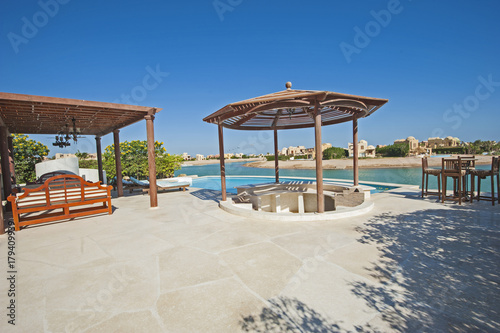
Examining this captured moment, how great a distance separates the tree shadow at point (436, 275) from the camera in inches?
78.5

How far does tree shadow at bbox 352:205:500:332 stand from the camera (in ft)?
6.54

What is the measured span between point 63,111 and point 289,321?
827cm

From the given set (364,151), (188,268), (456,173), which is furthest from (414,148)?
(188,268)

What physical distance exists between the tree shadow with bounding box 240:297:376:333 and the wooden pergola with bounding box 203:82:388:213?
3525 mm

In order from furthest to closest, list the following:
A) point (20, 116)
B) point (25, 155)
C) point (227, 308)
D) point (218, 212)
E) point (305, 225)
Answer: point (25, 155), point (20, 116), point (218, 212), point (305, 225), point (227, 308)

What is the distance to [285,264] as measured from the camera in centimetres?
306

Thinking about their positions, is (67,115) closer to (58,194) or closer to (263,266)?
(58,194)

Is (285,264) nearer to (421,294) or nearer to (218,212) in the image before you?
(421,294)

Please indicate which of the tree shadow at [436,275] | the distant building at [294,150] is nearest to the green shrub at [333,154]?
the distant building at [294,150]

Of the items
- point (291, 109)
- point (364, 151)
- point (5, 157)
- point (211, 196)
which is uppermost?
point (291, 109)

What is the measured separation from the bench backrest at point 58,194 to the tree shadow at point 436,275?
258 inches

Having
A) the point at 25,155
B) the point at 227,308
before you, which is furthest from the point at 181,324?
the point at 25,155

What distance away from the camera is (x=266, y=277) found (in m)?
2.75

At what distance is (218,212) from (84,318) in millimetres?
4193
